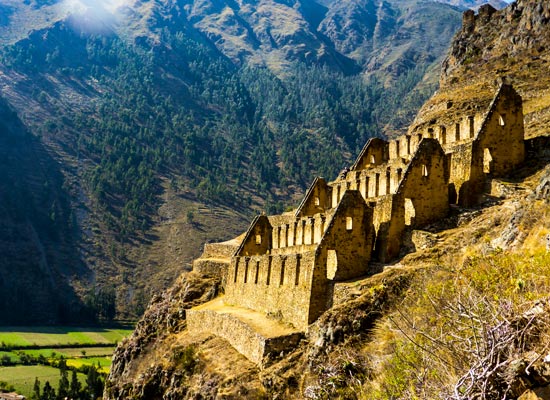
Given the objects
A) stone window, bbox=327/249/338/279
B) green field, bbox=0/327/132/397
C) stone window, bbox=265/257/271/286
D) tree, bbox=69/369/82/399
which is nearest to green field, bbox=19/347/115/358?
green field, bbox=0/327/132/397

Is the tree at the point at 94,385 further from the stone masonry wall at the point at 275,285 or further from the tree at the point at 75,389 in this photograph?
the stone masonry wall at the point at 275,285

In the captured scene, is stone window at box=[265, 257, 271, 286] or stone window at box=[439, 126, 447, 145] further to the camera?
stone window at box=[439, 126, 447, 145]

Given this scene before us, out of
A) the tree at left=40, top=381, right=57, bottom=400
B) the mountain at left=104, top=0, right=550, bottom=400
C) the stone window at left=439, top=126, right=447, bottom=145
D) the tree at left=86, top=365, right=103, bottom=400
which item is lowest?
the tree at left=40, top=381, right=57, bottom=400

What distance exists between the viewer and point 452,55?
7581 centimetres

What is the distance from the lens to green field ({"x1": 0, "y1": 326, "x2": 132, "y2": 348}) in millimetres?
107188

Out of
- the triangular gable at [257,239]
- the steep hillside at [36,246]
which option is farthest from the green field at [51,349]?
the triangular gable at [257,239]

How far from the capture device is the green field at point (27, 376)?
279 feet

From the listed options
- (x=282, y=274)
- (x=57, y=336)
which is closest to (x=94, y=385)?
(x=57, y=336)

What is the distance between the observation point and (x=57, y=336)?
4476 inches

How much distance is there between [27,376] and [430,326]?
277ft

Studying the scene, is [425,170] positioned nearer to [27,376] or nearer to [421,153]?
[421,153]

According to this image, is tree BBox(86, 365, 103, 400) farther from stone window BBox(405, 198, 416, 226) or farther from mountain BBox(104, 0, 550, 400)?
stone window BBox(405, 198, 416, 226)

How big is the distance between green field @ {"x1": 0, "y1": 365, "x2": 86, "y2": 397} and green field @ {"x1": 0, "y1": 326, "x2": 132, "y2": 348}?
37.7 ft

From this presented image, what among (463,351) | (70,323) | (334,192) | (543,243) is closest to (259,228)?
(334,192)
